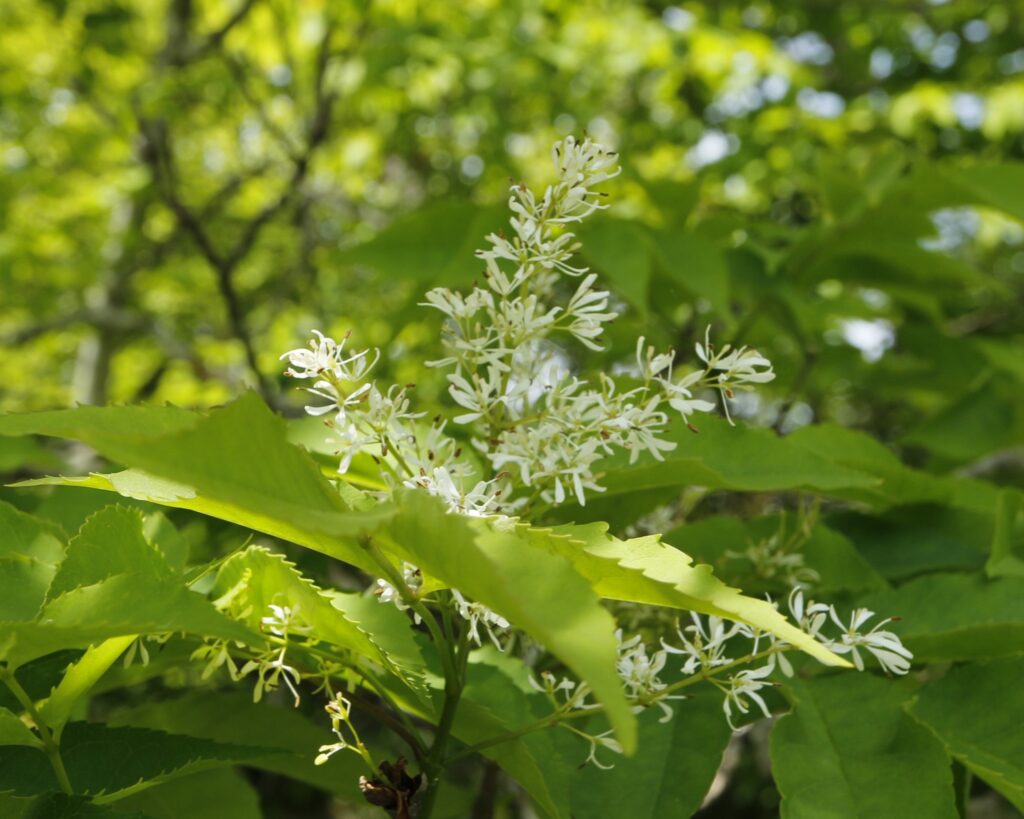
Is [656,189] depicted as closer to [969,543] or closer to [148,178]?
[969,543]

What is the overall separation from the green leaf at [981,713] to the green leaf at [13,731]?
35.7 inches

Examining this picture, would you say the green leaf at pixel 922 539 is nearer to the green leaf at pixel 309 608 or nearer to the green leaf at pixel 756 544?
the green leaf at pixel 756 544

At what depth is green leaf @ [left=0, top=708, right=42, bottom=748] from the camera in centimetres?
87

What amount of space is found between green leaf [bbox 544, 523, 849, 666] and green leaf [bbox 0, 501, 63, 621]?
0.54 m

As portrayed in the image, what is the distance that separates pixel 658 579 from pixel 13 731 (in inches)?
24.0

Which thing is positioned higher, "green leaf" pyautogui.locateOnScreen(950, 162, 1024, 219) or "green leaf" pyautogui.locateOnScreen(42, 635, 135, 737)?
"green leaf" pyautogui.locateOnScreen(42, 635, 135, 737)

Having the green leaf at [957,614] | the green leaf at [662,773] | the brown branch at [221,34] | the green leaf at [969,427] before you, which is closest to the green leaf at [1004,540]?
the green leaf at [957,614]

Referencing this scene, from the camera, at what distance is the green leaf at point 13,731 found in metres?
0.87

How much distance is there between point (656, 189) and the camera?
205 cm

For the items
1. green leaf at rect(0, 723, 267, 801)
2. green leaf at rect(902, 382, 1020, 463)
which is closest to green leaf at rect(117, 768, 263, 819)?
green leaf at rect(0, 723, 267, 801)

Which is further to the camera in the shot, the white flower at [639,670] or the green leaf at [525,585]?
the white flower at [639,670]

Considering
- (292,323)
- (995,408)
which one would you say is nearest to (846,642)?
(995,408)

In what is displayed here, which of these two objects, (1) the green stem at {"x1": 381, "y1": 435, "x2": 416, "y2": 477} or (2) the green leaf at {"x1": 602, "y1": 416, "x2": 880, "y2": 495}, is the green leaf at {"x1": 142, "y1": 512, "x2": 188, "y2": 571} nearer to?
(1) the green stem at {"x1": 381, "y1": 435, "x2": 416, "y2": 477}

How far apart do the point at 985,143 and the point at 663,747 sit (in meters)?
4.41
